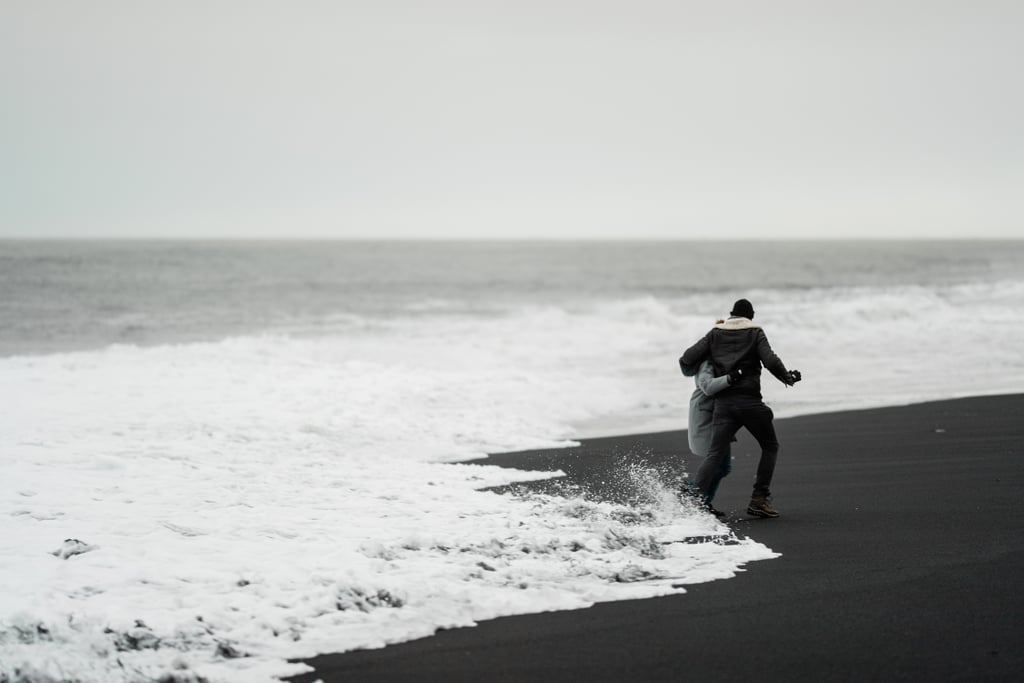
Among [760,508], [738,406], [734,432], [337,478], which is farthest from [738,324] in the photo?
[337,478]

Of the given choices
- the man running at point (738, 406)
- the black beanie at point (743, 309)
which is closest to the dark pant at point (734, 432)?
the man running at point (738, 406)

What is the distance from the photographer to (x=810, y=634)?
16.4ft

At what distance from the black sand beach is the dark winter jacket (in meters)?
1.10

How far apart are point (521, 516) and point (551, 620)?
2.04 meters

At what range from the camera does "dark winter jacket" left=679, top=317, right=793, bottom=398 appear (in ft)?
24.5

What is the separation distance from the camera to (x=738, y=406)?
24.6 feet

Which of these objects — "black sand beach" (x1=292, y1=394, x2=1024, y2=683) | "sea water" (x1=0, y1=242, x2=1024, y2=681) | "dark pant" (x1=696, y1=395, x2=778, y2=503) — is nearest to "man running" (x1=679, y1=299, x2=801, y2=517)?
"dark pant" (x1=696, y1=395, x2=778, y2=503)

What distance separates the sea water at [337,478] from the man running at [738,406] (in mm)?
504

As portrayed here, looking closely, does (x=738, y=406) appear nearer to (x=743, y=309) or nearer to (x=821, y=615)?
(x=743, y=309)

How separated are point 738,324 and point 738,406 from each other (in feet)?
2.18

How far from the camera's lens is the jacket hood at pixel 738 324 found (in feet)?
24.6

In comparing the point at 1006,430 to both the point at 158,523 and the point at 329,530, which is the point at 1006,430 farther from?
the point at 158,523

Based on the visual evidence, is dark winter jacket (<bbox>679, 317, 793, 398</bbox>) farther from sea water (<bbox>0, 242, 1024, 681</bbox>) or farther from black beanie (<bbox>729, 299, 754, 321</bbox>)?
sea water (<bbox>0, 242, 1024, 681</bbox>)

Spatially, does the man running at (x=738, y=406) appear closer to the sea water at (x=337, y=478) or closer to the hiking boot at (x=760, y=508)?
the hiking boot at (x=760, y=508)
